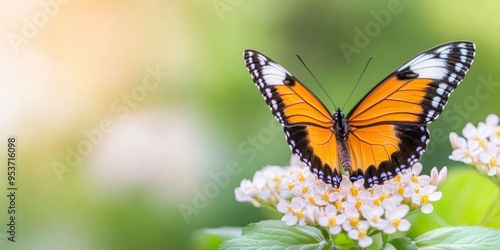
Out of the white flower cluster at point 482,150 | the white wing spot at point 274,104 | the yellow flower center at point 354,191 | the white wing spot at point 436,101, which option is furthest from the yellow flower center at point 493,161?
the white wing spot at point 274,104

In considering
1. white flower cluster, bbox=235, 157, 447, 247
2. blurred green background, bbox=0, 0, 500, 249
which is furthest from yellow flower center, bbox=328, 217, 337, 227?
blurred green background, bbox=0, 0, 500, 249

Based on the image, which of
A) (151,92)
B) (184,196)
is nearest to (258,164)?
(184,196)

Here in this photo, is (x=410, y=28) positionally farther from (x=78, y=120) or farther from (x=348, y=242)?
(x=348, y=242)

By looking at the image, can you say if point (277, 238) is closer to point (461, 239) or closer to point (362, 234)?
point (362, 234)

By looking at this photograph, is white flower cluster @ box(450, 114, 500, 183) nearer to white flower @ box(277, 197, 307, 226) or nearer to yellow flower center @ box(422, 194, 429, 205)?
yellow flower center @ box(422, 194, 429, 205)

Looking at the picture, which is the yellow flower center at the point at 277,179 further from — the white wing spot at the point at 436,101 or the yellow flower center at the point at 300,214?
the white wing spot at the point at 436,101

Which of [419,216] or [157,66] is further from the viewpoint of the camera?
[157,66]
